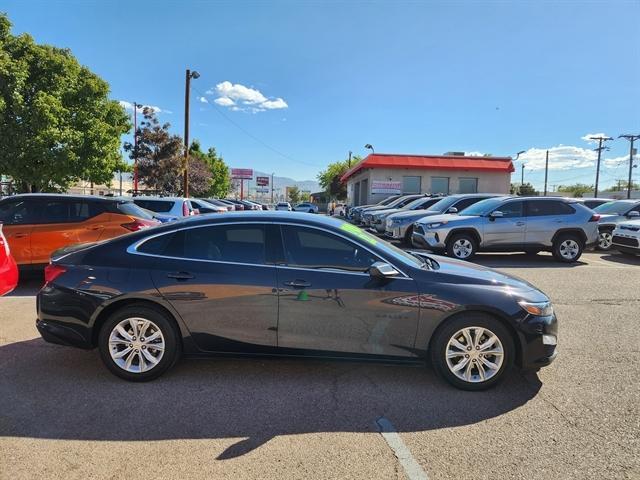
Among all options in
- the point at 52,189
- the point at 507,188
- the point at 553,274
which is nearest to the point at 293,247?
the point at 553,274

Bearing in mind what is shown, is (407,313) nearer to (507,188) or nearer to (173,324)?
(173,324)

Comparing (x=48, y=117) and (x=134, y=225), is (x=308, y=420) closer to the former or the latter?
(x=134, y=225)

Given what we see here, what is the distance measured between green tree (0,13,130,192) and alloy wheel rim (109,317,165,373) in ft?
51.2

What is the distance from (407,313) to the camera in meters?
3.77

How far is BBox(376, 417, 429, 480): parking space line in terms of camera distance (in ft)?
8.98

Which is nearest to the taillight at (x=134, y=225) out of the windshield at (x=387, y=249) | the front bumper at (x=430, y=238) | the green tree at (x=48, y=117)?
the windshield at (x=387, y=249)

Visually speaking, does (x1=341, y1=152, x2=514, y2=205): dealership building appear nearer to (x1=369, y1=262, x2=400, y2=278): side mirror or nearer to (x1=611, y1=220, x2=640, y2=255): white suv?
(x1=611, y1=220, x2=640, y2=255): white suv

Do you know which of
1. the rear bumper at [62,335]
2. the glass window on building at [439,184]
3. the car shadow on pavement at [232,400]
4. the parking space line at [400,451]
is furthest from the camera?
the glass window on building at [439,184]

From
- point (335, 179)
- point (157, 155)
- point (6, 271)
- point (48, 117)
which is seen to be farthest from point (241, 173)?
point (6, 271)

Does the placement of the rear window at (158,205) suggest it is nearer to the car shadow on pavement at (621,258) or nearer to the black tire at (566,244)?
the black tire at (566,244)

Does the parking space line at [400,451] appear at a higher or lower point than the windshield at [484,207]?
lower

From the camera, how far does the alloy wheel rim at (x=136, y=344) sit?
3.88 metres

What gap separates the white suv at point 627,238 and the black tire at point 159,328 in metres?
12.4

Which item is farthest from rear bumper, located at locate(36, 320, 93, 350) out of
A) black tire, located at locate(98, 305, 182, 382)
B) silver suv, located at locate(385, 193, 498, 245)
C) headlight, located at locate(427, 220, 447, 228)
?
silver suv, located at locate(385, 193, 498, 245)
